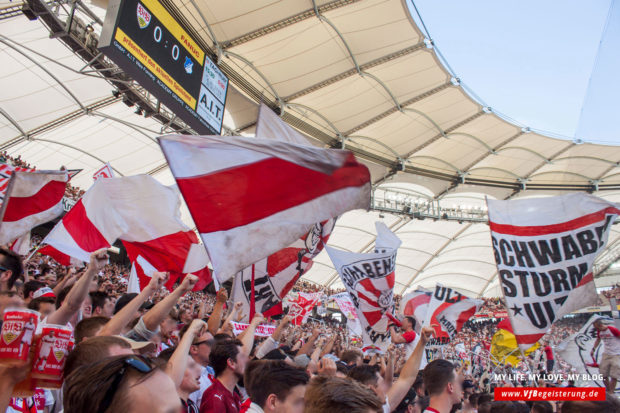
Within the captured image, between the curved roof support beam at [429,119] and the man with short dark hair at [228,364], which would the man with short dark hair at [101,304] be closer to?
the man with short dark hair at [228,364]

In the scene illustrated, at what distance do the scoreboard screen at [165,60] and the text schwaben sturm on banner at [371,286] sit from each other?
4349 mm

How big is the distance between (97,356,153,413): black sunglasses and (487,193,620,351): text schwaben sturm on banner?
4.12m

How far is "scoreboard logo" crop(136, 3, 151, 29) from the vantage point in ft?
27.7

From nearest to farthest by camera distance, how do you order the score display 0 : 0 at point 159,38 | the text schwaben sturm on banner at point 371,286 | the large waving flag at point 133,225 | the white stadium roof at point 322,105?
1. the large waving flag at point 133,225
2. the text schwaben sturm on banner at point 371,286
3. the score display 0 : 0 at point 159,38
4. the white stadium roof at point 322,105

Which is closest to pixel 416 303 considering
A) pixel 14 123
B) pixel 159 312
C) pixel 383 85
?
pixel 383 85

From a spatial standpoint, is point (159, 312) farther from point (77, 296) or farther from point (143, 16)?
point (143, 16)

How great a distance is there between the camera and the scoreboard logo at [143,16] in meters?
8.43

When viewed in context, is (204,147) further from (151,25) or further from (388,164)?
(388,164)

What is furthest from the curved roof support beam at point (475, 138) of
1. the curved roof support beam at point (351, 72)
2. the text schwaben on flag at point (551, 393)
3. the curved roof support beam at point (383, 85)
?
the text schwaben on flag at point (551, 393)

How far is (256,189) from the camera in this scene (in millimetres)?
3344

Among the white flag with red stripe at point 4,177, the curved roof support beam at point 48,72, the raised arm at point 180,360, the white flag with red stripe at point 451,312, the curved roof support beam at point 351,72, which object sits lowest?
the raised arm at point 180,360

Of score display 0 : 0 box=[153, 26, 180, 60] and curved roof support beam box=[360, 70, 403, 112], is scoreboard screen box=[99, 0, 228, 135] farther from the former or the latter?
curved roof support beam box=[360, 70, 403, 112]

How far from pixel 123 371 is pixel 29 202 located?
6.69m

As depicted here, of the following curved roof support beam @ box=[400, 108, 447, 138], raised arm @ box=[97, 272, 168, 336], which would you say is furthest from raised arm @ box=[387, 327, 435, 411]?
curved roof support beam @ box=[400, 108, 447, 138]
